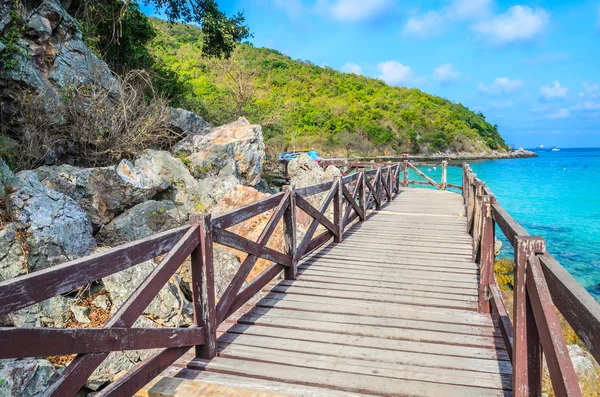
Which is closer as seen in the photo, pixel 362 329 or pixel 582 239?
pixel 362 329

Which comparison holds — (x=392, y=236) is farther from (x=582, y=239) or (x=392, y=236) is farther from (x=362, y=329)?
(x=582, y=239)

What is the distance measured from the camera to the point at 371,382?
2.81m

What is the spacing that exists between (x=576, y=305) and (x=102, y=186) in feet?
26.9

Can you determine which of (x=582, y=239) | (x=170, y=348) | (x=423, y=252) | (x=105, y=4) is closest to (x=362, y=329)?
(x=170, y=348)

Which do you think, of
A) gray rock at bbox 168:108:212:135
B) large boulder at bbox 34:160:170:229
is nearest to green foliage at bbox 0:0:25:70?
large boulder at bbox 34:160:170:229

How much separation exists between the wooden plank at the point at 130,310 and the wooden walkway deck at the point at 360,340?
67 centimetres

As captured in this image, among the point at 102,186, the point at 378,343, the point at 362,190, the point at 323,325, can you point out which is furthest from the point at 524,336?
the point at 102,186

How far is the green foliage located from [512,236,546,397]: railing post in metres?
9.55

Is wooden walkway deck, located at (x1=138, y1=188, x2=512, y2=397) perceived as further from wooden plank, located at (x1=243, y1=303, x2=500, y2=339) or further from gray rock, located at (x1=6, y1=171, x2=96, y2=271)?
gray rock, located at (x1=6, y1=171, x2=96, y2=271)

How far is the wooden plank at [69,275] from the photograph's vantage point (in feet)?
5.41

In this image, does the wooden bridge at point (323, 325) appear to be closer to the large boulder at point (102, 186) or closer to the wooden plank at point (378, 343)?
the wooden plank at point (378, 343)

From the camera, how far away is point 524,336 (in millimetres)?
2303

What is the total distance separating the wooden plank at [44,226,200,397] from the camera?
1899 millimetres

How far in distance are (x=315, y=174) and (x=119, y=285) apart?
929cm
